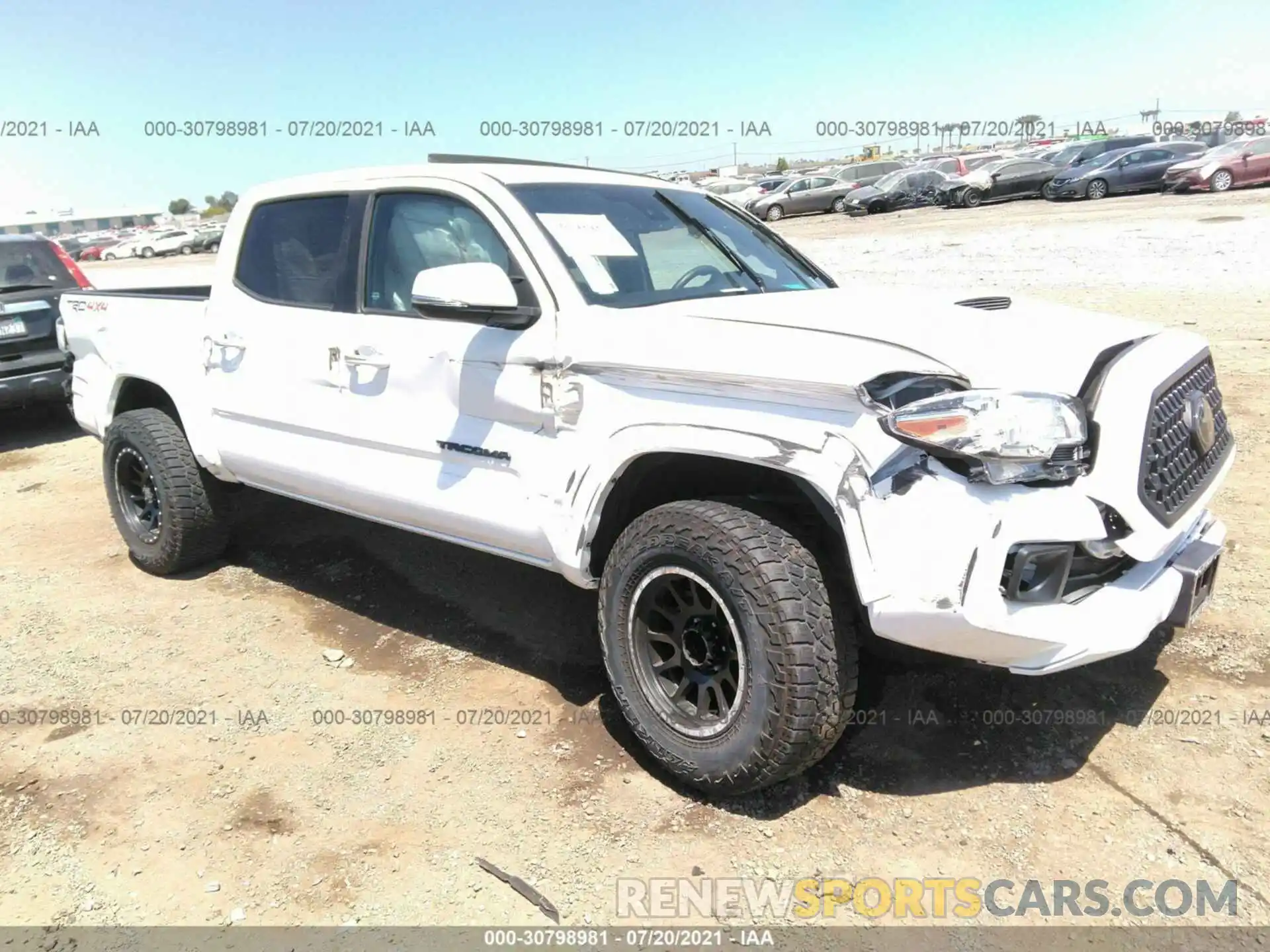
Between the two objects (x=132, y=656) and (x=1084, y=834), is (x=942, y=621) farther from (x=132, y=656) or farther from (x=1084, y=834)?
(x=132, y=656)

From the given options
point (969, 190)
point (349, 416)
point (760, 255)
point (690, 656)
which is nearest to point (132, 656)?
point (349, 416)

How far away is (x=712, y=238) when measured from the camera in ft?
12.5

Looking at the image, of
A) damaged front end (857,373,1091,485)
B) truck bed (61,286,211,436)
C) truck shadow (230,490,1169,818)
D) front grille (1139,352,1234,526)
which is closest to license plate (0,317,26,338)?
truck bed (61,286,211,436)

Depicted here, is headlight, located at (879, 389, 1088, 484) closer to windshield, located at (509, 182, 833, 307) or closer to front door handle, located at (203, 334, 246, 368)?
windshield, located at (509, 182, 833, 307)

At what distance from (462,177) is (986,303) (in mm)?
1981

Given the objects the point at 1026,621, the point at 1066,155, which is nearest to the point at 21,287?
the point at 1026,621

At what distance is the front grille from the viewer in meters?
2.53

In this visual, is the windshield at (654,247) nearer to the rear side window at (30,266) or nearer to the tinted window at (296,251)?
the tinted window at (296,251)

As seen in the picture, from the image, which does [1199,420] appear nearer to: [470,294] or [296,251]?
[470,294]

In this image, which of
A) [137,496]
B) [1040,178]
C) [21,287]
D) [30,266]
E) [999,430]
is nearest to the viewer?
[999,430]

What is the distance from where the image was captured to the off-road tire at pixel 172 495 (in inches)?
183

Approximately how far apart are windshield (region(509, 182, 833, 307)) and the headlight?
121cm

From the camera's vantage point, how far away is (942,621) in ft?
7.68

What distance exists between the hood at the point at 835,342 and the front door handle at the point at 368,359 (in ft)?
3.00
